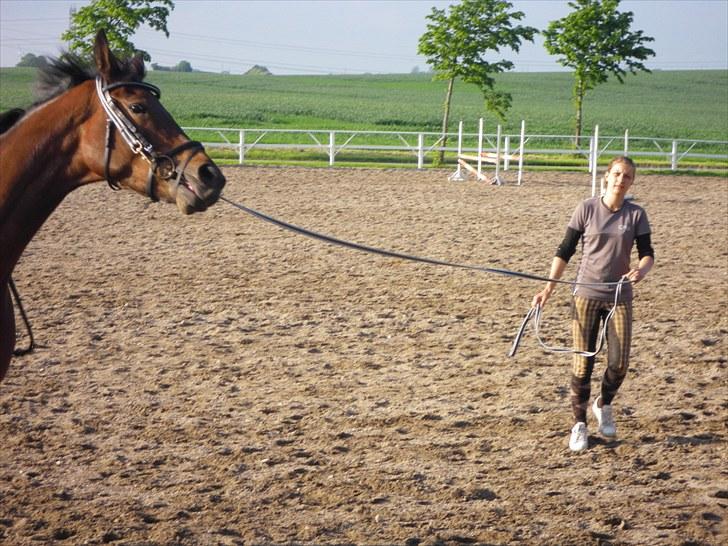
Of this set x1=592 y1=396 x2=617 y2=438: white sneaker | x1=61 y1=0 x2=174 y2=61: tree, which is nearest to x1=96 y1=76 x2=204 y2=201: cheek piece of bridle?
x1=592 y1=396 x2=617 y2=438: white sneaker

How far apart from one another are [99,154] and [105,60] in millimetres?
380

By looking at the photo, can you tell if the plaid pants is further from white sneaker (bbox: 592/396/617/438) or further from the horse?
the horse

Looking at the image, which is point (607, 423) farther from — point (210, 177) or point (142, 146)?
point (142, 146)

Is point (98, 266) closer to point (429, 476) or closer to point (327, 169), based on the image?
point (429, 476)

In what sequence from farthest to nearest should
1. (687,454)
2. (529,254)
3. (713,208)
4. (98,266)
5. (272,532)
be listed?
(713,208), (529,254), (98,266), (687,454), (272,532)

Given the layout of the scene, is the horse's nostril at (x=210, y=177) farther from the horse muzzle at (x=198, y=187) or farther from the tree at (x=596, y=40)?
the tree at (x=596, y=40)

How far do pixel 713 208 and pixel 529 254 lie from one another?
7465 mm

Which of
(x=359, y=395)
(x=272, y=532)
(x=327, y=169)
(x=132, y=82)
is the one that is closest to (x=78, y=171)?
(x=132, y=82)

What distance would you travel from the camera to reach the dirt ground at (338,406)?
4.29 metres

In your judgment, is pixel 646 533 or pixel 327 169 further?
pixel 327 169

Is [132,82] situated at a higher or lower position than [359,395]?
higher

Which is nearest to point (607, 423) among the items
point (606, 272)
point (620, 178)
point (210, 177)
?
point (606, 272)

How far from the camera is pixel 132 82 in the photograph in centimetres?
348

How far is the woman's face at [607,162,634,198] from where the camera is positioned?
4988 mm
